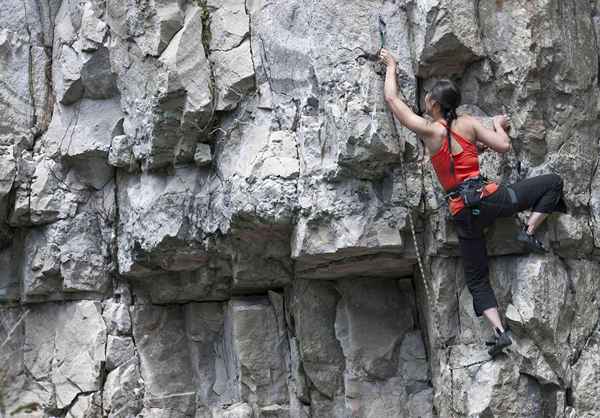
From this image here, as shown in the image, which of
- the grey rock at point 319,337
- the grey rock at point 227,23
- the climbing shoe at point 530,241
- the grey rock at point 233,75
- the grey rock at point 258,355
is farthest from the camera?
the grey rock at point 258,355

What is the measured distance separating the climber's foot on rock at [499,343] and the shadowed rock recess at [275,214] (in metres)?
0.11

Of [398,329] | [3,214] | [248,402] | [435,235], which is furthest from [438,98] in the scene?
[3,214]

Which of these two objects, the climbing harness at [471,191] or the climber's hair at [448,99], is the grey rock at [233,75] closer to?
the climber's hair at [448,99]

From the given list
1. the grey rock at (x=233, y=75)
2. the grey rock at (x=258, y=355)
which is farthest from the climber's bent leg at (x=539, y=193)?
the grey rock at (x=258, y=355)

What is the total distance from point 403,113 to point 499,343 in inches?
65.0

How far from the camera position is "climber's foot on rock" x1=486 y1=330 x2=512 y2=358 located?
626cm

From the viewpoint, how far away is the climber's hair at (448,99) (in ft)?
20.6

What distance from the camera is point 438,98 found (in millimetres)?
6309

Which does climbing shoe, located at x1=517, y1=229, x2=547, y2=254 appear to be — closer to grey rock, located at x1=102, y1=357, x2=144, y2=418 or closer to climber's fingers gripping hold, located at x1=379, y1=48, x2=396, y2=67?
climber's fingers gripping hold, located at x1=379, y1=48, x2=396, y2=67

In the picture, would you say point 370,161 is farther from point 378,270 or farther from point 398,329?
point 398,329

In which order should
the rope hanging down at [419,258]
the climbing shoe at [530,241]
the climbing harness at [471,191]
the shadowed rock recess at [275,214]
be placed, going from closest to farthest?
1. the climbing harness at [471,191]
2. the climbing shoe at [530,241]
3. the shadowed rock recess at [275,214]
4. the rope hanging down at [419,258]

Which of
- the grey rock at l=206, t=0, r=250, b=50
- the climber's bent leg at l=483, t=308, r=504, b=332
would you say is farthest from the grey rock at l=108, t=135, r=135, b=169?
the climber's bent leg at l=483, t=308, r=504, b=332

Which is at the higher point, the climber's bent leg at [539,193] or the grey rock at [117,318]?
the climber's bent leg at [539,193]

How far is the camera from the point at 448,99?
6289mm
